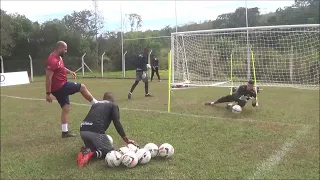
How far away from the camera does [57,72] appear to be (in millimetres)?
3150

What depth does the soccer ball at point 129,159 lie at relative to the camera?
5.85 meters

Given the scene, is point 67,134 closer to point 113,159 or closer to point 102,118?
point 113,159

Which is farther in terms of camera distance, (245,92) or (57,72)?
(245,92)

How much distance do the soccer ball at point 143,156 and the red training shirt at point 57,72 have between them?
258 centimetres

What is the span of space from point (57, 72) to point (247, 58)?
1236cm

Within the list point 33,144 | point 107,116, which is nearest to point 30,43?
point 107,116

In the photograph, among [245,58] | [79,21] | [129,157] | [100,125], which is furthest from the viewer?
[245,58]

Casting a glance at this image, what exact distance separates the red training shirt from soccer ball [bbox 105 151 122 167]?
8.05 feet

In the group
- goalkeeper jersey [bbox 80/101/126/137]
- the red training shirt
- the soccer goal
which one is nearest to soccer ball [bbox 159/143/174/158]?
goalkeeper jersey [bbox 80/101/126/137]

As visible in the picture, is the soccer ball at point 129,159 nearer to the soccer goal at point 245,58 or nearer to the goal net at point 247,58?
the soccer goal at point 245,58

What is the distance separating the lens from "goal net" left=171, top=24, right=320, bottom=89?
42.4ft

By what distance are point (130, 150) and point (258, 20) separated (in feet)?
57.4

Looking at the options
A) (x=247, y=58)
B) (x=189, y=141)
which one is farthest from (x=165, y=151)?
(x=247, y=58)

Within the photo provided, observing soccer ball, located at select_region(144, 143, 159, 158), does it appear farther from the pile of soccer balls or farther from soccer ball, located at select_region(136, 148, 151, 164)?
soccer ball, located at select_region(136, 148, 151, 164)
